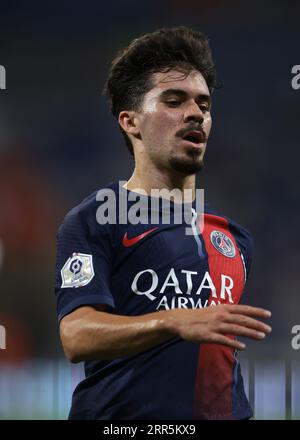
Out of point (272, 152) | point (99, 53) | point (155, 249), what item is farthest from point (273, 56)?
point (155, 249)

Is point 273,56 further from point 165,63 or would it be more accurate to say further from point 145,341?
point 145,341

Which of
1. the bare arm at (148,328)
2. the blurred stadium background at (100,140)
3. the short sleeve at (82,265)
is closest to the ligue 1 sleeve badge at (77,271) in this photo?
the short sleeve at (82,265)

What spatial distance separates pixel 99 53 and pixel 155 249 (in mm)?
6320

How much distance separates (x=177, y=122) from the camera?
259 cm

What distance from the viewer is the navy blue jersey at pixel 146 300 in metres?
2.28

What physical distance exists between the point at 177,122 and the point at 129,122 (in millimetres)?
309

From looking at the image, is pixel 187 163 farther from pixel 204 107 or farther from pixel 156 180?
pixel 204 107

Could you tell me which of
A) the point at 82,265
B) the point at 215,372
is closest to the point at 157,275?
the point at 82,265

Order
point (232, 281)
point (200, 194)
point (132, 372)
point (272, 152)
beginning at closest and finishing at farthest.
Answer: point (132, 372) < point (232, 281) < point (200, 194) < point (272, 152)

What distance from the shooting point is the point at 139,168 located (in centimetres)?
271

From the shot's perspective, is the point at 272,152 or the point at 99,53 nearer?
the point at 272,152

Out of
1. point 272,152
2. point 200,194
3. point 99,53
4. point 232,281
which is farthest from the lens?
point 99,53

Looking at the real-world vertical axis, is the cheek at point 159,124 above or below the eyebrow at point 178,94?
below

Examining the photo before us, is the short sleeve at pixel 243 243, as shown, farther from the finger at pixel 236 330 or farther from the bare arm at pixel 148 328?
the finger at pixel 236 330
